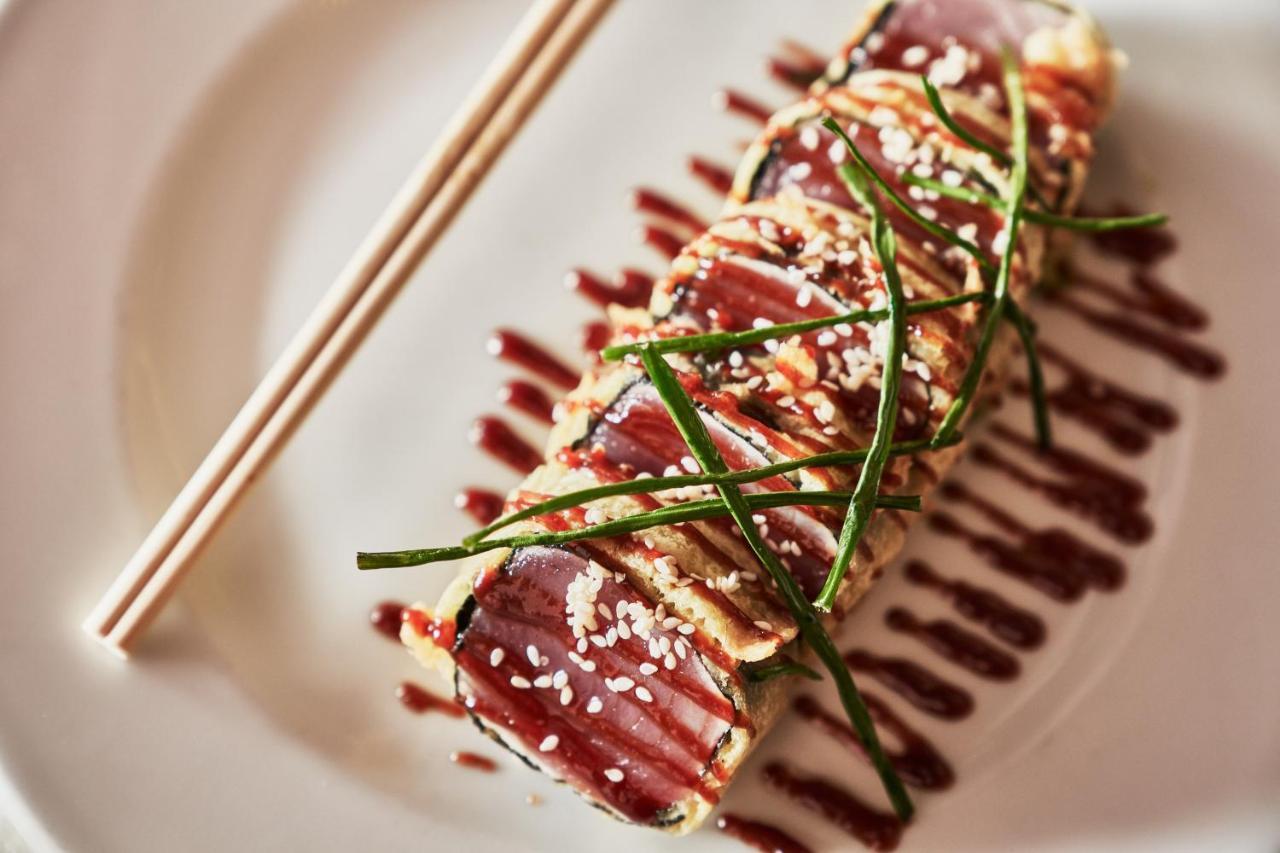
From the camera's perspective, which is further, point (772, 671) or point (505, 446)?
point (505, 446)

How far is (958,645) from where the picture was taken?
3.44m

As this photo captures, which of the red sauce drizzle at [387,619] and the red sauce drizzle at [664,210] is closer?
the red sauce drizzle at [387,619]

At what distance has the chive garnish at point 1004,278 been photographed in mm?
2872

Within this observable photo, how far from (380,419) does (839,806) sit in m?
1.89

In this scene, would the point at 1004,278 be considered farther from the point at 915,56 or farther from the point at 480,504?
the point at 480,504

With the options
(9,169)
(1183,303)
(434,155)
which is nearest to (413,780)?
(434,155)

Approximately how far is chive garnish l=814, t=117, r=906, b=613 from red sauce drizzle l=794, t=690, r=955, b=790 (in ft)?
2.45

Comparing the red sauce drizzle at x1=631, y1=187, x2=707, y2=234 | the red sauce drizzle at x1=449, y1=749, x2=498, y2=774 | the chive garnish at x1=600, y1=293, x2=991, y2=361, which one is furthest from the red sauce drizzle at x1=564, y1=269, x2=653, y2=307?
the red sauce drizzle at x1=449, y1=749, x2=498, y2=774

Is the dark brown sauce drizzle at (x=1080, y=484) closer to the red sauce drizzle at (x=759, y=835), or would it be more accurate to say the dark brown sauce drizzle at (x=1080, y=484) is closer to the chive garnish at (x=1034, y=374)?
the chive garnish at (x=1034, y=374)

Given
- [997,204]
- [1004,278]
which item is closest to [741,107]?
[997,204]

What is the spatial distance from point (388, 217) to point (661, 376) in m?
1.09

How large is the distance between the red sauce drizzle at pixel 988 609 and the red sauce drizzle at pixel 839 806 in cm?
68

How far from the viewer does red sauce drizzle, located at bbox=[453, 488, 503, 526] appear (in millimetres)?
3480

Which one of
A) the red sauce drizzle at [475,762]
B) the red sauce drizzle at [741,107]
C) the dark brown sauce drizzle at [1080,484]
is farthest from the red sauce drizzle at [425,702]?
the red sauce drizzle at [741,107]
